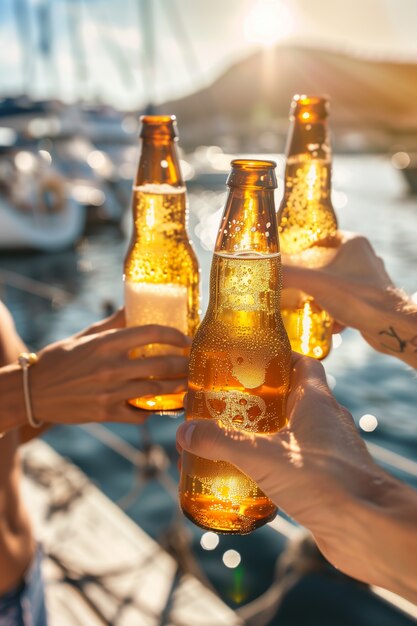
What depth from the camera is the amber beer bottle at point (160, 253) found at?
1.55 meters

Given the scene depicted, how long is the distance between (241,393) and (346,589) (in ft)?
18.5

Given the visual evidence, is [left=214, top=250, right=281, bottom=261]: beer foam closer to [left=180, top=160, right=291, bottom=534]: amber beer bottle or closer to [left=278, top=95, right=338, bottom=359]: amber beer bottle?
[left=180, top=160, right=291, bottom=534]: amber beer bottle

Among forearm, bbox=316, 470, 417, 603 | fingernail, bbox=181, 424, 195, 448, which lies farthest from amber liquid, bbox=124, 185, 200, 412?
forearm, bbox=316, 470, 417, 603

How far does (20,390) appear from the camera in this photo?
156 cm

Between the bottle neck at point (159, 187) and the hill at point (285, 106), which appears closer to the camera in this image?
the bottle neck at point (159, 187)

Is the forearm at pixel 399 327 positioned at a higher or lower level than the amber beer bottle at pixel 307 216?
lower

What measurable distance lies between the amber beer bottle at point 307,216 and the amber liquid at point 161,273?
9.6 inches

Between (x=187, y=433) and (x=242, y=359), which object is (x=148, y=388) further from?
(x=187, y=433)

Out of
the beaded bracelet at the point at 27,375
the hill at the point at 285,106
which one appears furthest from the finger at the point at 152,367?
the hill at the point at 285,106

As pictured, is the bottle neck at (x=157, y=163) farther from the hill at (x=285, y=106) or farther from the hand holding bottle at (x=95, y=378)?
the hill at (x=285, y=106)

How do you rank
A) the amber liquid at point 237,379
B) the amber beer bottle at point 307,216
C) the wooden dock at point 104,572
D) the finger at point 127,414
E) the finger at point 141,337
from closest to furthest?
the amber liquid at point 237,379, the finger at point 141,337, the finger at point 127,414, the amber beer bottle at point 307,216, the wooden dock at point 104,572

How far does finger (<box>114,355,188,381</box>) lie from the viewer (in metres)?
1.44

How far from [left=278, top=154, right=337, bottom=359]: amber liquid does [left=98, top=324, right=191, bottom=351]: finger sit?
37cm

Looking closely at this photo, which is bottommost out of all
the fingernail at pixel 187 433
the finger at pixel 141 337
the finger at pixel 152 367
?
the finger at pixel 152 367
